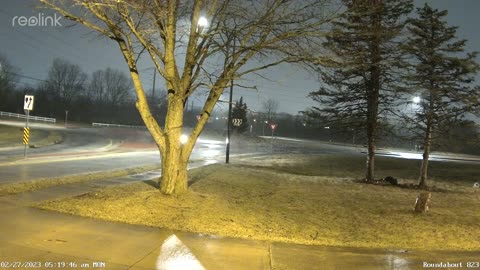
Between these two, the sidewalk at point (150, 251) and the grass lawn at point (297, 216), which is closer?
the sidewalk at point (150, 251)

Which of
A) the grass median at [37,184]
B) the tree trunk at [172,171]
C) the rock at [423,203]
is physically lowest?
the grass median at [37,184]

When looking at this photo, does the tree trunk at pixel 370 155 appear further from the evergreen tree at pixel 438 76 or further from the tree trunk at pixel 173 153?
the tree trunk at pixel 173 153

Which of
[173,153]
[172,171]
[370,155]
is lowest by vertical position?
[172,171]

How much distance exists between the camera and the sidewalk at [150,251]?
6.43 metres

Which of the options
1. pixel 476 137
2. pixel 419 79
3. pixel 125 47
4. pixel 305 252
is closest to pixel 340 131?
pixel 419 79

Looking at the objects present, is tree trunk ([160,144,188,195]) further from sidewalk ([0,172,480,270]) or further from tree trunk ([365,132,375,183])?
tree trunk ([365,132,375,183])

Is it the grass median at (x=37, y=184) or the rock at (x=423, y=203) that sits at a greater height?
the rock at (x=423, y=203)

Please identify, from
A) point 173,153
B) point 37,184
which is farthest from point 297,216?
point 37,184

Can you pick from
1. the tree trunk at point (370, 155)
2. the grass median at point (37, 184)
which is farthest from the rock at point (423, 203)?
the tree trunk at point (370, 155)

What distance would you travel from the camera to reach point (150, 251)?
279 inches

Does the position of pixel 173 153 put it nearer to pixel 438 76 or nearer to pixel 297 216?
pixel 297 216

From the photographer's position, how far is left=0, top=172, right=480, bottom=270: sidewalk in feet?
21.1

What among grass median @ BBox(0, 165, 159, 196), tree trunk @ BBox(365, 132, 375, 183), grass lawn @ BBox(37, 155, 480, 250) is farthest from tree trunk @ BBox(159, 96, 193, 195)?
tree trunk @ BBox(365, 132, 375, 183)

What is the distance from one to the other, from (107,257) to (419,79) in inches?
768
